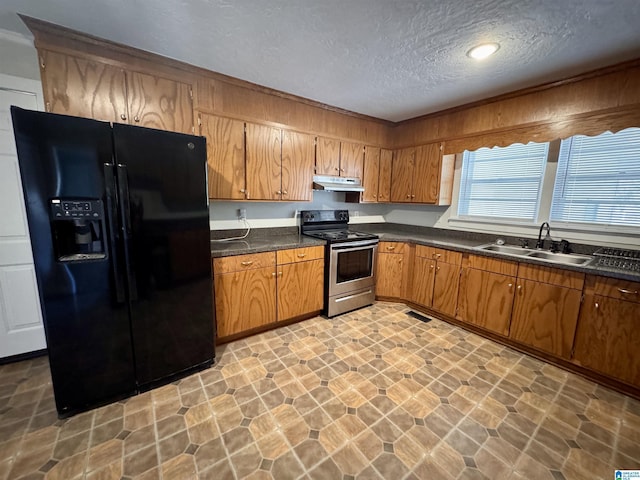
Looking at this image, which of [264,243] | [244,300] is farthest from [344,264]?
[244,300]

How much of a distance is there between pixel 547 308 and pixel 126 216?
3.41m

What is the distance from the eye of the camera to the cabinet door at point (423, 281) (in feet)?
10.4

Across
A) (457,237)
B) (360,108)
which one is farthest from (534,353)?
(360,108)

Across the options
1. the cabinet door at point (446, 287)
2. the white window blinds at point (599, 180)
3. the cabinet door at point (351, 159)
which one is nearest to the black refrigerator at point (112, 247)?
the cabinet door at point (351, 159)

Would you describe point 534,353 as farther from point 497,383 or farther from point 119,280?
point 119,280

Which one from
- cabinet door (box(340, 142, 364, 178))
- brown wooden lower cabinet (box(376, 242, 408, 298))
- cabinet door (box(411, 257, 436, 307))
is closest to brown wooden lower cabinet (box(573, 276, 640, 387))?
cabinet door (box(411, 257, 436, 307))

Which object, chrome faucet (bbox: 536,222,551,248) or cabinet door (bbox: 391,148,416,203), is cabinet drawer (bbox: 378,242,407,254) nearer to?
cabinet door (bbox: 391,148,416,203)

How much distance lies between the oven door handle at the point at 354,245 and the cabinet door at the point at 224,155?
3.89ft

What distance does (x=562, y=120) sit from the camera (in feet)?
7.66

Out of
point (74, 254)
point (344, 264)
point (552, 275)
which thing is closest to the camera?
point (74, 254)

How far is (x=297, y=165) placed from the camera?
2992mm

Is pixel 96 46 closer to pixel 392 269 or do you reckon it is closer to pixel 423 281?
pixel 392 269

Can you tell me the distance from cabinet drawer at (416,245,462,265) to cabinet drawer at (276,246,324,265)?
1277 millimetres

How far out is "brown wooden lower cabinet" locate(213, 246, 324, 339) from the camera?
2416 millimetres
